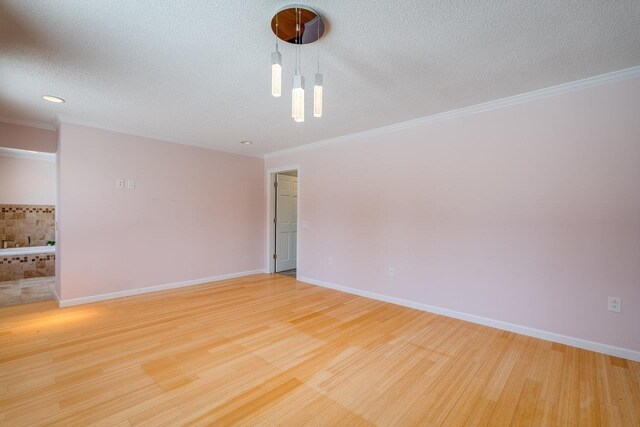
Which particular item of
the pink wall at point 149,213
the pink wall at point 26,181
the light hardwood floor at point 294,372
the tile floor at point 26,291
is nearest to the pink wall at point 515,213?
the light hardwood floor at point 294,372

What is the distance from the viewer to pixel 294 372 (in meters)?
2.13

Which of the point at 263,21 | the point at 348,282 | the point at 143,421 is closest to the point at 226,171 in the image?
the point at 348,282

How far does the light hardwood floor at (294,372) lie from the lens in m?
1.69

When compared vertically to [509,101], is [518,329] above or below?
below

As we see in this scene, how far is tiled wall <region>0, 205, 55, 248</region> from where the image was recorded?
5375 millimetres

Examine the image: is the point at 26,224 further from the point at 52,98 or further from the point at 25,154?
the point at 52,98

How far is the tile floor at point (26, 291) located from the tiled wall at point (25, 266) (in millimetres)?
151

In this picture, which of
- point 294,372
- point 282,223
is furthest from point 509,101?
point 282,223

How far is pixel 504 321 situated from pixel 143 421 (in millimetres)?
3167

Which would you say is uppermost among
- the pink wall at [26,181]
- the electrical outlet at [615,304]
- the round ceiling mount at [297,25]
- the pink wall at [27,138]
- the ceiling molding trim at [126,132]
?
the round ceiling mount at [297,25]

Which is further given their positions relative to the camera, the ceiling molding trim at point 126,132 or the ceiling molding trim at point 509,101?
the ceiling molding trim at point 126,132

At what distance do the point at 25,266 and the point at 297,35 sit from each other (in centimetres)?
649

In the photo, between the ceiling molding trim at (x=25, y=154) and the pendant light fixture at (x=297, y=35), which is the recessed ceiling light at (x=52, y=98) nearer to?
the pendant light fixture at (x=297, y=35)

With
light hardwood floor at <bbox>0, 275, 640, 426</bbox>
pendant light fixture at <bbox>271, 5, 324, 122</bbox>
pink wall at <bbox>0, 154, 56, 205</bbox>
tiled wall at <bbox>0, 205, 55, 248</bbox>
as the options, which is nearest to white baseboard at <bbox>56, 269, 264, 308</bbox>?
light hardwood floor at <bbox>0, 275, 640, 426</bbox>
